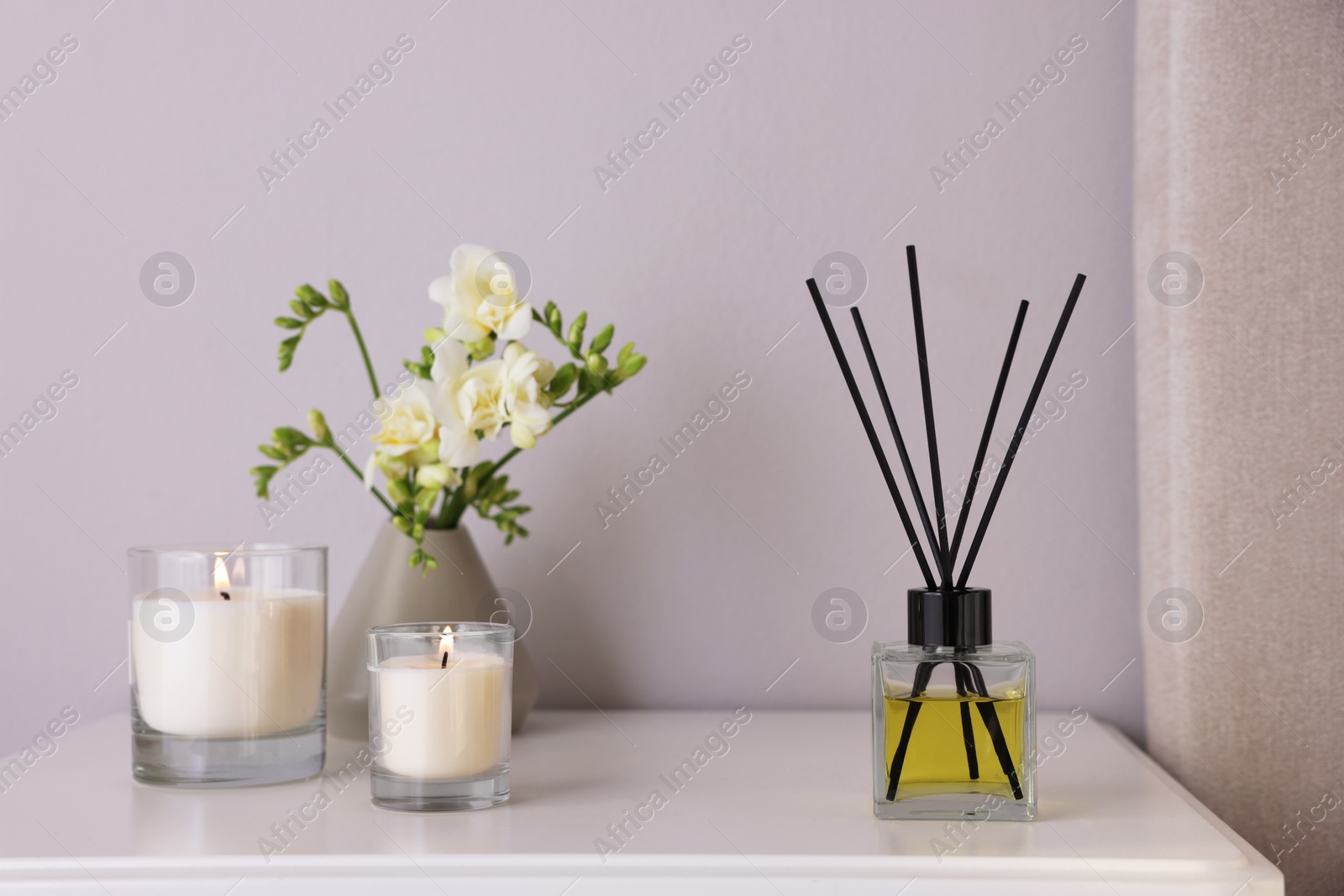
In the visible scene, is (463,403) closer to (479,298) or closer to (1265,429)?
(479,298)

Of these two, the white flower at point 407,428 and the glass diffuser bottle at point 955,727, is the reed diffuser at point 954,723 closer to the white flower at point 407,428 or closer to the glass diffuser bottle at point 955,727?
the glass diffuser bottle at point 955,727

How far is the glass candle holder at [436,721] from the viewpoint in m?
0.63

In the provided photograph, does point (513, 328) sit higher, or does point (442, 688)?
point (513, 328)

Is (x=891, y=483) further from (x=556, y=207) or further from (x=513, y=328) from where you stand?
(x=556, y=207)

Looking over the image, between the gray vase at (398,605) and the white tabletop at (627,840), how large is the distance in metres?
0.07

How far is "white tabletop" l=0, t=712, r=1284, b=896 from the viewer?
1.74 feet

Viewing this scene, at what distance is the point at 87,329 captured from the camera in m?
1.01

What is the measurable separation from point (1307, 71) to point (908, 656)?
0.58m

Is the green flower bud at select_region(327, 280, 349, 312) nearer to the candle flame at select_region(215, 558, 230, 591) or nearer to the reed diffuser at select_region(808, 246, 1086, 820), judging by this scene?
the candle flame at select_region(215, 558, 230, 591)

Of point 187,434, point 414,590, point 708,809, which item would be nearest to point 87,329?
point 187,434

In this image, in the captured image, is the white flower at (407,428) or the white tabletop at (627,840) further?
the white flower at (407,428)

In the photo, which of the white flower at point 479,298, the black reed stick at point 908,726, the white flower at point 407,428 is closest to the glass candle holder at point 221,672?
the white flower at point 407,428

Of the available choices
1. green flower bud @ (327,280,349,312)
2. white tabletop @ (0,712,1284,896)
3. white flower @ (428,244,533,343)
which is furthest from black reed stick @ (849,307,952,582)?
green flower bud @ (327,280,349,312)

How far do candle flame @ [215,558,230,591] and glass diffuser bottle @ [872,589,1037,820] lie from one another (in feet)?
1.36
